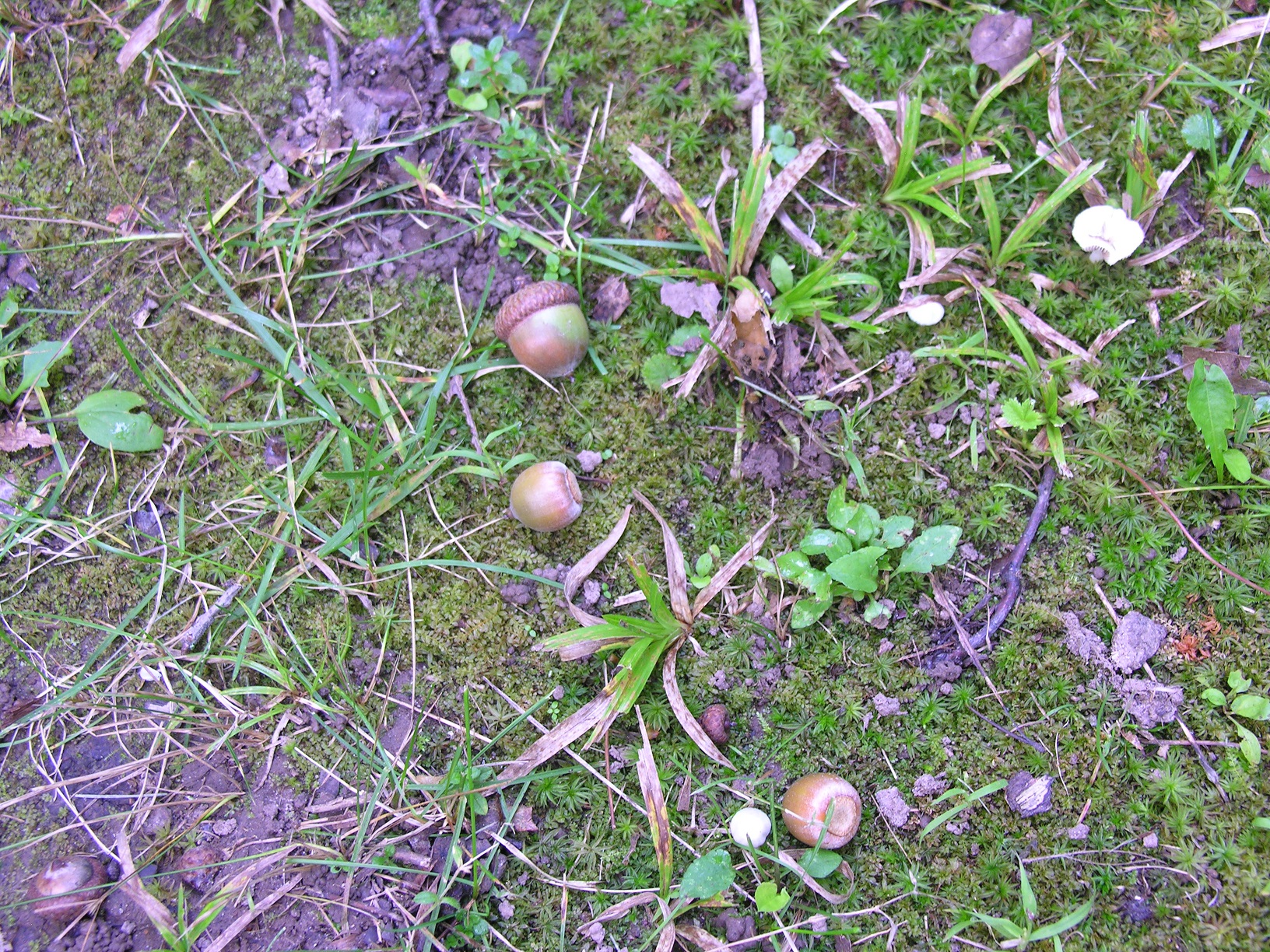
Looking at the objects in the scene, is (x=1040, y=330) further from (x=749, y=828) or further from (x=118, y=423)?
(x=118, y=423)

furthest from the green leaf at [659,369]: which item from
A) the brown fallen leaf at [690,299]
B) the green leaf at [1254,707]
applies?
the green leaf at [1254,707]

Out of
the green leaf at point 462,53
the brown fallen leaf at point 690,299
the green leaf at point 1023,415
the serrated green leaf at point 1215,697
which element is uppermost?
the green leaf at point 462,53

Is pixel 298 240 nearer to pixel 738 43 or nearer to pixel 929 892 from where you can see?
pixel 738 43

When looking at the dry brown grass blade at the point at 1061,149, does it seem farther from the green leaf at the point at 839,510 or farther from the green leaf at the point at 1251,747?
the green leaf at the point at 1251,747

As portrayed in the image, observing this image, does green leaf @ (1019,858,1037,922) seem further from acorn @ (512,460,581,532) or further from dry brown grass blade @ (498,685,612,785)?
acorn @ (512,460,581,532)

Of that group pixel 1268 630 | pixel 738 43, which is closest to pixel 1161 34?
pixel 738 43

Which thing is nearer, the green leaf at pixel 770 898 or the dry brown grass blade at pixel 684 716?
the green leaf at pixel 770 898
